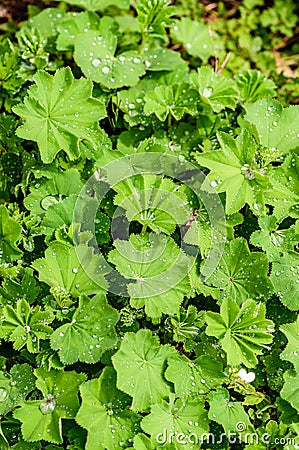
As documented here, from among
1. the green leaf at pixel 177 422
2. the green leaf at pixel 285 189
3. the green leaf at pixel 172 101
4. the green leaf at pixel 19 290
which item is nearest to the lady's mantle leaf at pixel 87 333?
the green leaf at pixel 19 290

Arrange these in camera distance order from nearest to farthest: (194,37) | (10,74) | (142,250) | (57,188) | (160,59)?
(142,250) < (57,188) < (10,74) < (160,59) < (194,37)

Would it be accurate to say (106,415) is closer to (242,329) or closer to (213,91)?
(242,329)

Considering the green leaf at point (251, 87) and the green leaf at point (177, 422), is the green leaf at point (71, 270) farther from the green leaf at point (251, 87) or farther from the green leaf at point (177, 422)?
the green leaf at point (251, 87)

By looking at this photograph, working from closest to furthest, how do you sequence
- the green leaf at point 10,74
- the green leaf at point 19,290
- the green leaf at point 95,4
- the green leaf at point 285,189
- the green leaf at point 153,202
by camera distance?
the green leaf at point 19,290 < the green leaf at point 153,202 < the green leaf at point 285,189 < the green leaf at point 10,74 < the green leaf at point 95,4

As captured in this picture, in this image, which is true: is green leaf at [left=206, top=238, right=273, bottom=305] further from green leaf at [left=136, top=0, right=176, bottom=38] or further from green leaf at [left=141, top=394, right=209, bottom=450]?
green leaf at [left=136, top=0, right=176, bottom=38]

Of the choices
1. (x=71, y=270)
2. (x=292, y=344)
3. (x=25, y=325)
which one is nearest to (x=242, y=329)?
(x=292, y=344)

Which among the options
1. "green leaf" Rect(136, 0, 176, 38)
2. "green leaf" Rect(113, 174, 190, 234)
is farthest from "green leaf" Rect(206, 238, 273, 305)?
"green leaf" Rect(136, 0, 176, 38)

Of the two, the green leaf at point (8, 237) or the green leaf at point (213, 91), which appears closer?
the green leaf at point (8, 237)
